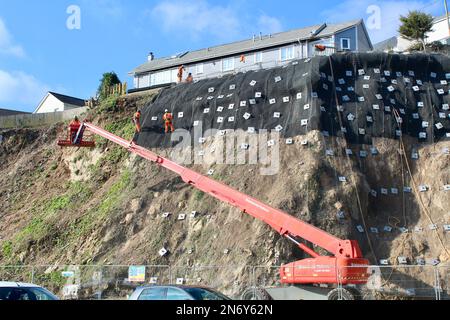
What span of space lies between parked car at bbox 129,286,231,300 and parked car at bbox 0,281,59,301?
2015 mm

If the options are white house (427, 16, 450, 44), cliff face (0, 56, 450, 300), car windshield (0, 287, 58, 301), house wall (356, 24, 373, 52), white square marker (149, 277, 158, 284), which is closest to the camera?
car windshield (0, 287, 58, 301)

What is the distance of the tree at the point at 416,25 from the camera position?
42281 mm

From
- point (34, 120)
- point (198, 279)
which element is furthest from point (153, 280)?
point (34, 120)

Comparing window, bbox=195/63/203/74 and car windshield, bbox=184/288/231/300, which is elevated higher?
window, bbox=195/63/203/74

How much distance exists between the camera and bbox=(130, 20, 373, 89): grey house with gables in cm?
4516

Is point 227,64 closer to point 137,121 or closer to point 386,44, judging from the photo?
point 386,44

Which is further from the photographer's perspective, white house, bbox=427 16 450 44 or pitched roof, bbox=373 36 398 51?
white house, bbox=427 16 450 44

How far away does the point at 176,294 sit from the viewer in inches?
459

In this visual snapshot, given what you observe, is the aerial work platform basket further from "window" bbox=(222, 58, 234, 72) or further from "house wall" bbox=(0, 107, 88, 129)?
"window" bbox=(222, 58, 234, 72)

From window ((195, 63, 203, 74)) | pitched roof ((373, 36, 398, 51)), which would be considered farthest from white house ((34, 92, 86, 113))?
pitched roof ((373, 36, 398, 51))

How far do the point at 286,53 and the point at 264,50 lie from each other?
1.91m

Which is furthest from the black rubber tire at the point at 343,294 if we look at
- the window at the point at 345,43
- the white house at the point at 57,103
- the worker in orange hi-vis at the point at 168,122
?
the white house at the point at 57,103

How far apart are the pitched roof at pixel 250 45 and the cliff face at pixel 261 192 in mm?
16066
